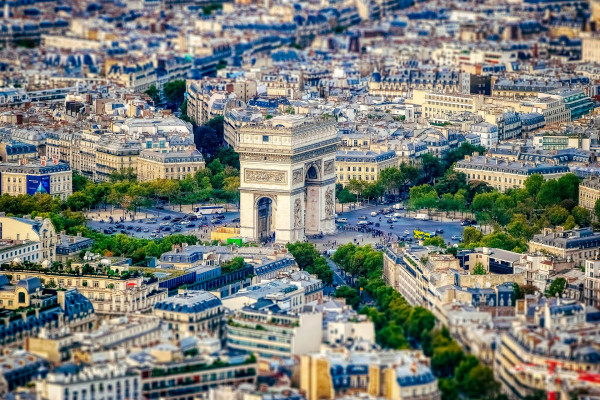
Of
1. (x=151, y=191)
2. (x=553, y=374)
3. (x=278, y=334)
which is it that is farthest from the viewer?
(x=151, y=191)

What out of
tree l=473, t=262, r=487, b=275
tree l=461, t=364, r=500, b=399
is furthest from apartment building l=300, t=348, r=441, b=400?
tree l=473, t=262, r=487, b=275

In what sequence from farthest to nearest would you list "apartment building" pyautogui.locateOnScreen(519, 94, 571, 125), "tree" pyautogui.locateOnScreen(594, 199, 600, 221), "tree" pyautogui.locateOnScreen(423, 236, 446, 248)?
"apartment building" pyautogui.locateOnScreen(519, 94, 571, 125), "tree" pyautogui.locateOnScreen(594, 199, 600, 221), "tree" pyautogui.locateOnScreen(423, 236, 446, 248)

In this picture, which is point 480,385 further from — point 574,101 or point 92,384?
point 574,101

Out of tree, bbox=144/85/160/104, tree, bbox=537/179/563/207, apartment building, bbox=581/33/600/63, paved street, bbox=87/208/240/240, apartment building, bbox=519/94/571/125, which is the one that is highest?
apartment building, bbox=581/33/600/63

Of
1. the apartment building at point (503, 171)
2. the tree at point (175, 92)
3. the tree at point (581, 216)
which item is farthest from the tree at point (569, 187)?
the tree at point (175, 92)

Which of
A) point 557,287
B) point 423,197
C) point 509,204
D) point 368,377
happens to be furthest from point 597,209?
point 368,377

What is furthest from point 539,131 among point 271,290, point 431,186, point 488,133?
point 271,290

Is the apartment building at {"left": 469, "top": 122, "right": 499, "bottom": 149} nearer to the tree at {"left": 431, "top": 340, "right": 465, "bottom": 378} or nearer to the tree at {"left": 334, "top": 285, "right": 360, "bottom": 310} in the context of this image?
the tree at {"left": 334, "top": 285, "right": 360, "bottom": 310}

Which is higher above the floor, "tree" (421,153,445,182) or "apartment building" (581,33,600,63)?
"apartment building" (581,33,600,63)
